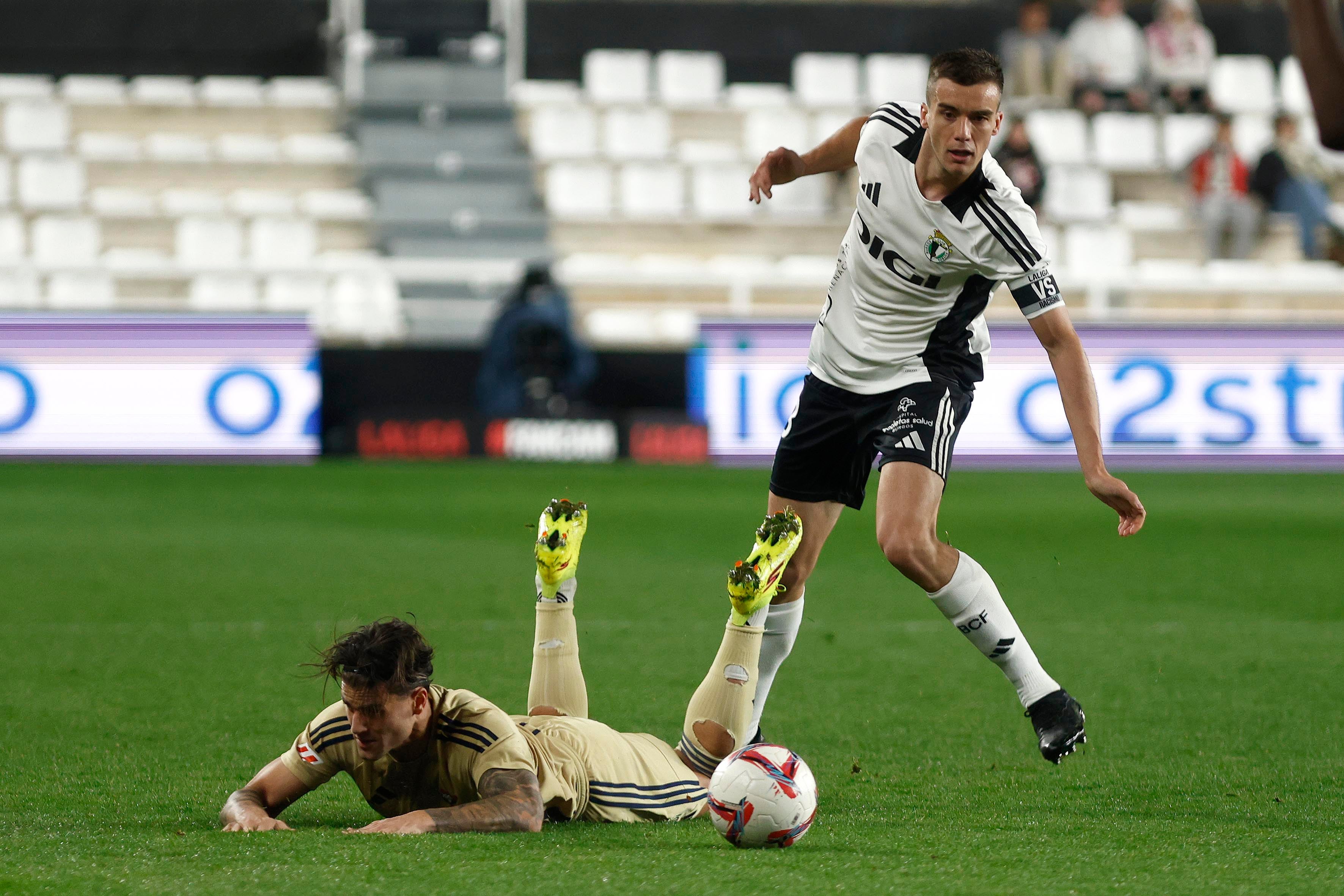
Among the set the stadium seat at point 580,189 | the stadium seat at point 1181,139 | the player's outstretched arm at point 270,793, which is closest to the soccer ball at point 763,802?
the player's outstretched arm at point 270,793

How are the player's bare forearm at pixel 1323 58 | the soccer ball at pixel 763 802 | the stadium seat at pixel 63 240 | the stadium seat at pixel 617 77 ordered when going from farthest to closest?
the stadium seat at pixel 617 77, the stadium seat at pixel 63 240, the soccer ball at pixel 763 802, the player's bare forearm at pixel 1323 58

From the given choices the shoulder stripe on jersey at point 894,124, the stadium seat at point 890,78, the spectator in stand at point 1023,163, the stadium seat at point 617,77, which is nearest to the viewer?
the shoulder stripe on jersey at point 894,124

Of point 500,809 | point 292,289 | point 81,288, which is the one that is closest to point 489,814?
point 500,809

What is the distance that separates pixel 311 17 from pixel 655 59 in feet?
12.6

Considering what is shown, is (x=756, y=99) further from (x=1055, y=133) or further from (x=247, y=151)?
(x=247, y=151)

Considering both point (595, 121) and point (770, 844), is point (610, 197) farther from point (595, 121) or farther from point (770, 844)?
point (770, 844)

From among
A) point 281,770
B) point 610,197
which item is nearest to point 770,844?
point 281,770

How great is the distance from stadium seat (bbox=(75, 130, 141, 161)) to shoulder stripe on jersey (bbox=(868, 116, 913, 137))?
14.4 m

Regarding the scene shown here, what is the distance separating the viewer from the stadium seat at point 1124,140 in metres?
18.6

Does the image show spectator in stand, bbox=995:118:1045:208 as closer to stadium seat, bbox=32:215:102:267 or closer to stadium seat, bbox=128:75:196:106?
stadium seat, bbox=128:75:196:106

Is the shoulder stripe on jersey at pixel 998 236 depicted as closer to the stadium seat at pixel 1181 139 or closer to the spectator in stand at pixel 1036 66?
the spectator in stand at pixel 1036 66

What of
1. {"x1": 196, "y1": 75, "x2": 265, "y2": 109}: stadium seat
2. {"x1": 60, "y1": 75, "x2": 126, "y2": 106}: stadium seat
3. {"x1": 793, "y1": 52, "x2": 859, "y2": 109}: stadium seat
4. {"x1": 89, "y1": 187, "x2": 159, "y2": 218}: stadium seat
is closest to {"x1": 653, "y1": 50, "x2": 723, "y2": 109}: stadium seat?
{"x1": 793, "y1": 52, "x2": 859, "y2": 109}: stadium seat

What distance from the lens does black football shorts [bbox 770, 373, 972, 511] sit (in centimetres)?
438

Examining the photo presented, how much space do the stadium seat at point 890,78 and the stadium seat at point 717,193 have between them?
201 centimetres
